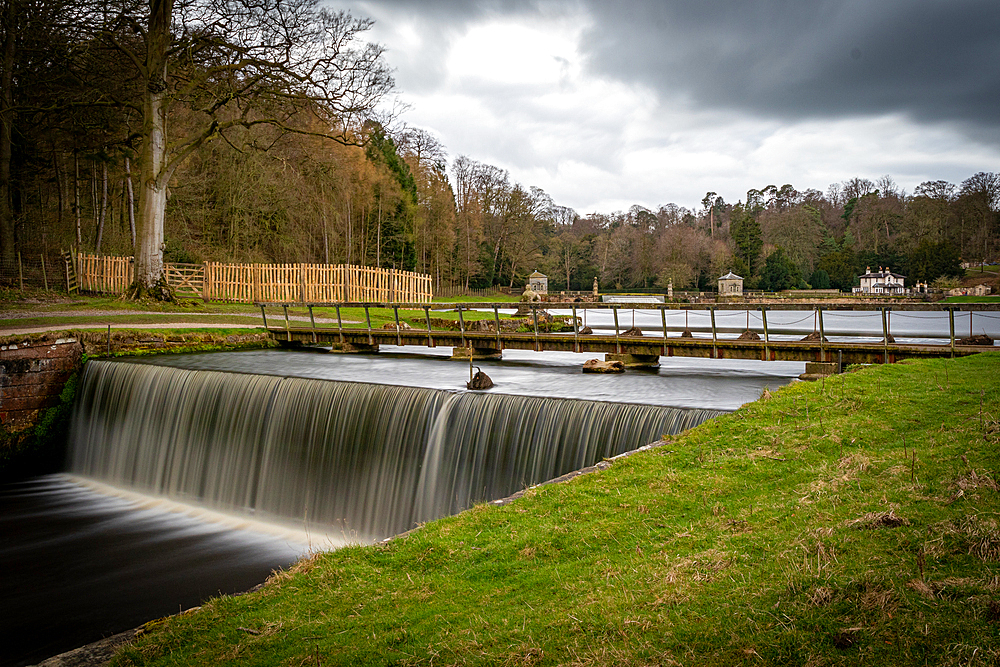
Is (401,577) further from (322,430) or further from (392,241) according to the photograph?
(392,241)

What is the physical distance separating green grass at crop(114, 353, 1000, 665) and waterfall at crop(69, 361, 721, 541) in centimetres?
385

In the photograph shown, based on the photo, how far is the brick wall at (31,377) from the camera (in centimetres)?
1577

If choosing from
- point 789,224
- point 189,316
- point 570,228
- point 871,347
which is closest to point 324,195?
point 189,316

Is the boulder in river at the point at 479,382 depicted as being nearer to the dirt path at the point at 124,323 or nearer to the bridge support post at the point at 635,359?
the bridge support post at the point at 635,359

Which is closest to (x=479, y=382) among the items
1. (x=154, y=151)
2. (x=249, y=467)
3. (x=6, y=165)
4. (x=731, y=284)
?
(x=249, y=467)

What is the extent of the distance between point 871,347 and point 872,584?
40.8 feet

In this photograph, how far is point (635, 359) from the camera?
19062 mm

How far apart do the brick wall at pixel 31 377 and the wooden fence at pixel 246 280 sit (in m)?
15.5

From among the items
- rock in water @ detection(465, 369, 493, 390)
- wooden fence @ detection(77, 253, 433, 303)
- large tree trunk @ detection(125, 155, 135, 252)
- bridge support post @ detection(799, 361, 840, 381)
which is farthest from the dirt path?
bridge support post @ detection(799, 361, 840, 381)

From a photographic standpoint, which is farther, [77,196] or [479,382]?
[77,196]

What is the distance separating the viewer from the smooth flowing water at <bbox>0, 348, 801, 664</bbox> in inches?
379

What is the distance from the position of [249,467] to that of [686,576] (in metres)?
11.0

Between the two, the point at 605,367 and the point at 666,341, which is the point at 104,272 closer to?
the point at 605,367

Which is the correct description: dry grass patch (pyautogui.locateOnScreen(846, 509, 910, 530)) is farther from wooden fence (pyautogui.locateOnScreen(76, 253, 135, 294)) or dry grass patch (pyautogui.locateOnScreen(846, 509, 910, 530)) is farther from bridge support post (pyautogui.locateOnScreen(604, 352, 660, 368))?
wooden fence (pyautogui.locateOnScreen(76, 253, 135, 294))
